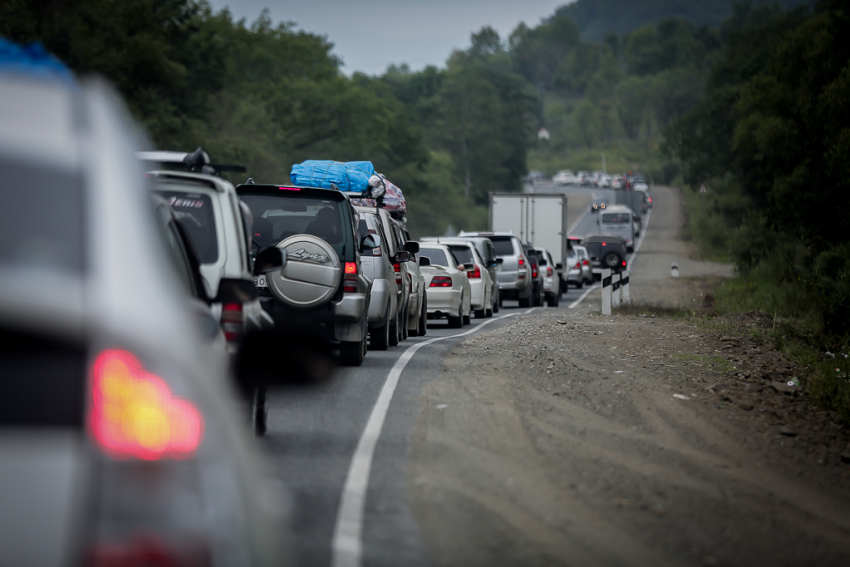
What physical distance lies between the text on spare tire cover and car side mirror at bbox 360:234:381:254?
2538 mm

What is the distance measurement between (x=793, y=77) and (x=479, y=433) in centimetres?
2753

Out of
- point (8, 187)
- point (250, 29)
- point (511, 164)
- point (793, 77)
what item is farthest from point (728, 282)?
point (511, 164)

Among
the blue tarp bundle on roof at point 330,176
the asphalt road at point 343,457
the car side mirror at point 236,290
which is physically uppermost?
the blue tarp bundle on roof at point 330,176

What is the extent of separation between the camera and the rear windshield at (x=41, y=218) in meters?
2.11

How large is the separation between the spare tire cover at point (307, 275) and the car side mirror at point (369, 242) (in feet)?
7.88

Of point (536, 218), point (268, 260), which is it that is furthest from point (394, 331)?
point (536, 218)

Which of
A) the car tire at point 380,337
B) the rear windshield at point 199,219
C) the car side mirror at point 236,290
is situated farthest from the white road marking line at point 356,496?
the car tire at point 380,337

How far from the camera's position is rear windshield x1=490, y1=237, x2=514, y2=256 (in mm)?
29969

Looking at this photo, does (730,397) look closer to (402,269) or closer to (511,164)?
(402,269)

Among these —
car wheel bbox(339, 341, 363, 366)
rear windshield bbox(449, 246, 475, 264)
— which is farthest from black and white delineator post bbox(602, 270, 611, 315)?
car wheel bbox(339, 341, 363, 366)

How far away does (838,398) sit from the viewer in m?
11.0

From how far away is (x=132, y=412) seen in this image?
6.47 feet

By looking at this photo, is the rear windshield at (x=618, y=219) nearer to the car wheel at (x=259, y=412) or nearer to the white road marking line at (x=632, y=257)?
the white road marking line at (x=632, y=257)

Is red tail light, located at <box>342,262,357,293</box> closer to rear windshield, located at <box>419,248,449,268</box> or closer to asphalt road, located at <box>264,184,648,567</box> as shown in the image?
asphalt road, located at <box>264,184,648,567</box>
